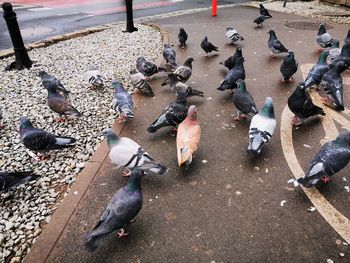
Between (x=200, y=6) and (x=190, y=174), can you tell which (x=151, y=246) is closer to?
(x=190, y=174)

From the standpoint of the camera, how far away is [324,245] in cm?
278

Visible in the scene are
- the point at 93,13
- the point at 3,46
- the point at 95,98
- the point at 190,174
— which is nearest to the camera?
the point at 190,174

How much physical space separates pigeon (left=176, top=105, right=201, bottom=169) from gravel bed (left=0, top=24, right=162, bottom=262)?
4.20 ft

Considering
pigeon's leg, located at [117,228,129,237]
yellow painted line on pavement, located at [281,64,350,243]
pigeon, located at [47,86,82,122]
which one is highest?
pigeon, located at [47,86,82,122]

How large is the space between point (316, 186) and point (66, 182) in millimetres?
2930

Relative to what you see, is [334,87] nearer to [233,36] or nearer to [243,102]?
[243,102]

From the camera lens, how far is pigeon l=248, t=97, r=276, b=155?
376 centimetres

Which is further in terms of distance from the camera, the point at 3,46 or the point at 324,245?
the point at 3,46

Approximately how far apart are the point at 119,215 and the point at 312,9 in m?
14.2

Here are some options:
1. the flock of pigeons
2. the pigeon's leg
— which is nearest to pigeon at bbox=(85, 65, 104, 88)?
the flock of pigeons

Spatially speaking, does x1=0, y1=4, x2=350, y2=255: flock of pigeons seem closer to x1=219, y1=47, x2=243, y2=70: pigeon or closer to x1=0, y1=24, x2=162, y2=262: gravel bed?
x1=219, y1=47, x2=243, y2=70: pigeon

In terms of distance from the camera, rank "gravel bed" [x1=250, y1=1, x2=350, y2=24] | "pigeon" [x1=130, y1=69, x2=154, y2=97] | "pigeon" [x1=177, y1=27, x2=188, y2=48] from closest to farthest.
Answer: "pigeon" [x1=130, y1=69, x2=154, y2=97]
"pigeon" [x1=177, y1=27, x2=188, y2=48]
"gravel bed" [x1=250, y1=1, x2=350, y2=24]

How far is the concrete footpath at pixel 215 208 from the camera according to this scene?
2.75 m

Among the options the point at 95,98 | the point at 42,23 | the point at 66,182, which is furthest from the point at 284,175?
the point at 42,23
